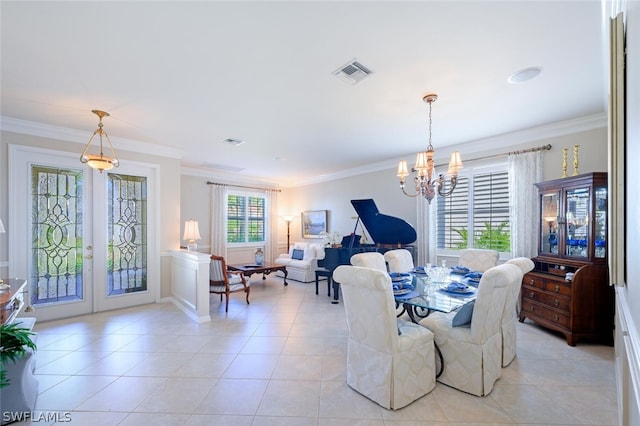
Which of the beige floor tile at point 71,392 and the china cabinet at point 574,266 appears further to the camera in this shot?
the china cabinet at point 574,266

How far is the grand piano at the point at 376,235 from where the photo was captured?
5008 mm

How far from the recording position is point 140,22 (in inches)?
75.7

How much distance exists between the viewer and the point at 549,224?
372 centimetres

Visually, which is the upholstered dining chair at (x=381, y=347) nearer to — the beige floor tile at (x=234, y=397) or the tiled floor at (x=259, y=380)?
the tiled floor at (x=259, y=380)

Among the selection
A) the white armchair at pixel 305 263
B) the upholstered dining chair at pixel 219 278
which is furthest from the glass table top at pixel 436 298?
the white armchair at pixel 305 263

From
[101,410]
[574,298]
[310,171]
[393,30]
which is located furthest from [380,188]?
[101,410]

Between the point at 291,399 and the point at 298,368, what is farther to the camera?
the point at 298,368

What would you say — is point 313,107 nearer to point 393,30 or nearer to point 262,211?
point 393,30

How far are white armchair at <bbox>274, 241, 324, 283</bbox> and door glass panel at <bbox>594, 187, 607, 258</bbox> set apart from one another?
479 centimetres

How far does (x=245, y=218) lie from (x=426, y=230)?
5.06 m

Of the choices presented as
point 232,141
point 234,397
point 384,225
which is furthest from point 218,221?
point 234,397

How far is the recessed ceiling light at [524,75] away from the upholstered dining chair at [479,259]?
2216 mm

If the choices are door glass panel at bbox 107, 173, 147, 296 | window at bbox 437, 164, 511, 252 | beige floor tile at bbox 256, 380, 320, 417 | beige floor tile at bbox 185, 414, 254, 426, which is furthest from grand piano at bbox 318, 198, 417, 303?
door glass panel at bbox 107, 173, 147, 296

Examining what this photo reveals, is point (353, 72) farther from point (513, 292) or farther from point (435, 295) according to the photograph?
point (513, 292)
